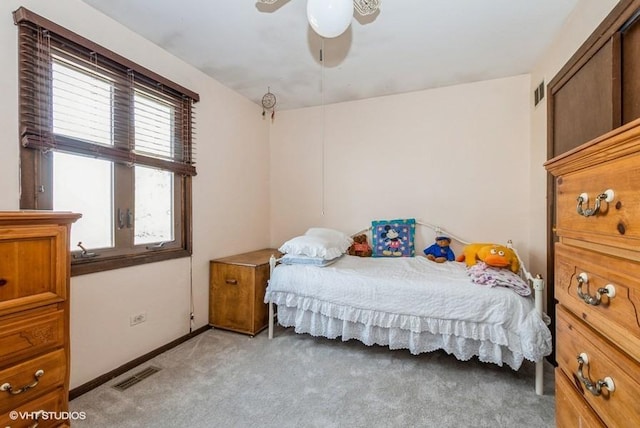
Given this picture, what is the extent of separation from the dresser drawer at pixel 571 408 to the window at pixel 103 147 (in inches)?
93.2

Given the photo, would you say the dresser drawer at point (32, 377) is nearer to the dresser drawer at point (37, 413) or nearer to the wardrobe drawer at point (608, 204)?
the dresser drawer at point (37, 413)

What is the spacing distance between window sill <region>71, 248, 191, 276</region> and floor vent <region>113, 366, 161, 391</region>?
0.75m

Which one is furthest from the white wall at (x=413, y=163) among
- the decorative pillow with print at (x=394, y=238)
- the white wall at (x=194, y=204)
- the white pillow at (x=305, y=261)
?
the white pillow at (x=305, y=261)

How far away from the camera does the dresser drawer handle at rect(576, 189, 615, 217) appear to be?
25.1 inches

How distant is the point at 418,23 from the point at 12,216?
2380 millimetres

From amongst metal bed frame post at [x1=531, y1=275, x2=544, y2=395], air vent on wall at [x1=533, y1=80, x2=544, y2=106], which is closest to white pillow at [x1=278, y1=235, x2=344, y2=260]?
metal bed frame post at [x1=531, y1=275, x2=544, y2=395]

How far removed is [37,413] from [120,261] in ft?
3.63

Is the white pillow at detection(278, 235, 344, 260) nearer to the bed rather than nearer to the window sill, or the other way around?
the bed

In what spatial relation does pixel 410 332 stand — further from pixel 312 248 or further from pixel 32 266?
pixel 32 266

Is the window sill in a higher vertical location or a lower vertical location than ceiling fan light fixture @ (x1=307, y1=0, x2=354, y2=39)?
lower

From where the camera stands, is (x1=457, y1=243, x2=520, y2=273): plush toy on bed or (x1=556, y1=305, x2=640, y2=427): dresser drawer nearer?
(x1=556, y1=305, x2=640, y2=427): dresser drawer

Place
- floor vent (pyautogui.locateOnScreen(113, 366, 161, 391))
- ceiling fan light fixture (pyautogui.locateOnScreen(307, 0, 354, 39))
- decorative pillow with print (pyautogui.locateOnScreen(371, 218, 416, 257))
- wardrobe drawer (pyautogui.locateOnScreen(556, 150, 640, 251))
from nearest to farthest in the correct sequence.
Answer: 1. wardrobe drawer (pyautogui.locateOnScreen(556, 150, 640, 251))
2. ceiling fan light fixture (pyautogui.locateOnScreen(307, 0, 354, 39))
3. floor vent (pyautogui.locateOnScreen(113, 366, 161, 391))
4. decorative pillow with print (pyautogui.locateOnScreen(371, 218, 416, 257))

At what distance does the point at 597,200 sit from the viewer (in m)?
0.67

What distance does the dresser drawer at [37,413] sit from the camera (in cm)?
99
